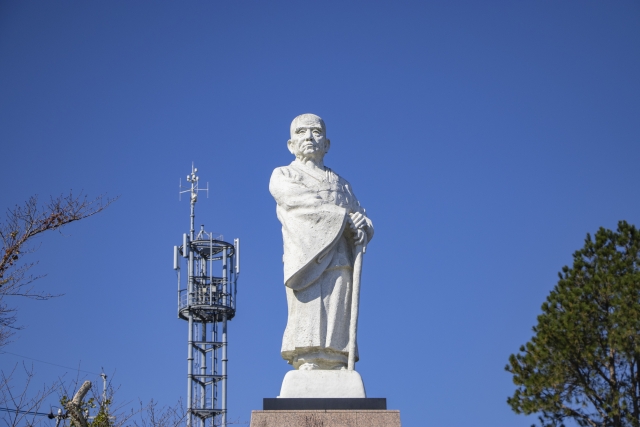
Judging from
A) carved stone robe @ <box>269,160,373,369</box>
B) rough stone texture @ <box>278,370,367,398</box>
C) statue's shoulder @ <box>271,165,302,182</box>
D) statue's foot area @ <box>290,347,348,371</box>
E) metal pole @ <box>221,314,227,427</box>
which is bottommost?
rough stone texture @ <box>278,370,367,398</box>

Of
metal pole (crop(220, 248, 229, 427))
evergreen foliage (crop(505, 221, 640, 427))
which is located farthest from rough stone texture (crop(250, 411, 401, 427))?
metal pole (crop(220, 248, 229, 427))

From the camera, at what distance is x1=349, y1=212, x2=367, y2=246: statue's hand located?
40.6ft

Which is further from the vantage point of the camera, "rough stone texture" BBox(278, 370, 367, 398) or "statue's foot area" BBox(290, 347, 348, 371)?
"statue's foot area" BBox(290, 347, 348, 371)

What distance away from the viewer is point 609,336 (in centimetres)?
2203

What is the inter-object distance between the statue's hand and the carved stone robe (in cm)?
9

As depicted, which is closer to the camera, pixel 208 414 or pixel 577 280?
pixel 577 280

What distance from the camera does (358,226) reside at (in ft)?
40.6

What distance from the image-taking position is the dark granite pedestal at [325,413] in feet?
36.7

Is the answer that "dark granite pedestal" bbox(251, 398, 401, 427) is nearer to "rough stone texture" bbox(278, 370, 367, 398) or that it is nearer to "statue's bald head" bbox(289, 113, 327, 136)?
"rough stone texture" bbox(278, 370, 367, 398)

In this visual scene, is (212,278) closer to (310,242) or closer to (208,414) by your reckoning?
(208,414)

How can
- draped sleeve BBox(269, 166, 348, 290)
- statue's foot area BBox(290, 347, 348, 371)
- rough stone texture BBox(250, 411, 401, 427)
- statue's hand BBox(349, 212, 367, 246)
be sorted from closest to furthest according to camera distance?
rough stone texture BBox(250, 411, 401, 427)
statue's foot area BBox(290, 347, 348, 371)
draped sleeve BBox(269, 166, 348, 290)
statue's hand BBox(349, 212, 367, 246)

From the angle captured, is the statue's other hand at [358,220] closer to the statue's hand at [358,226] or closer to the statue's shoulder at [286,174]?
the statue's hand at [358,226]

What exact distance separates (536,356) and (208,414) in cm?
2238

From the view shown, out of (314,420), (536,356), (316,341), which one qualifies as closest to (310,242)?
(316,341)
